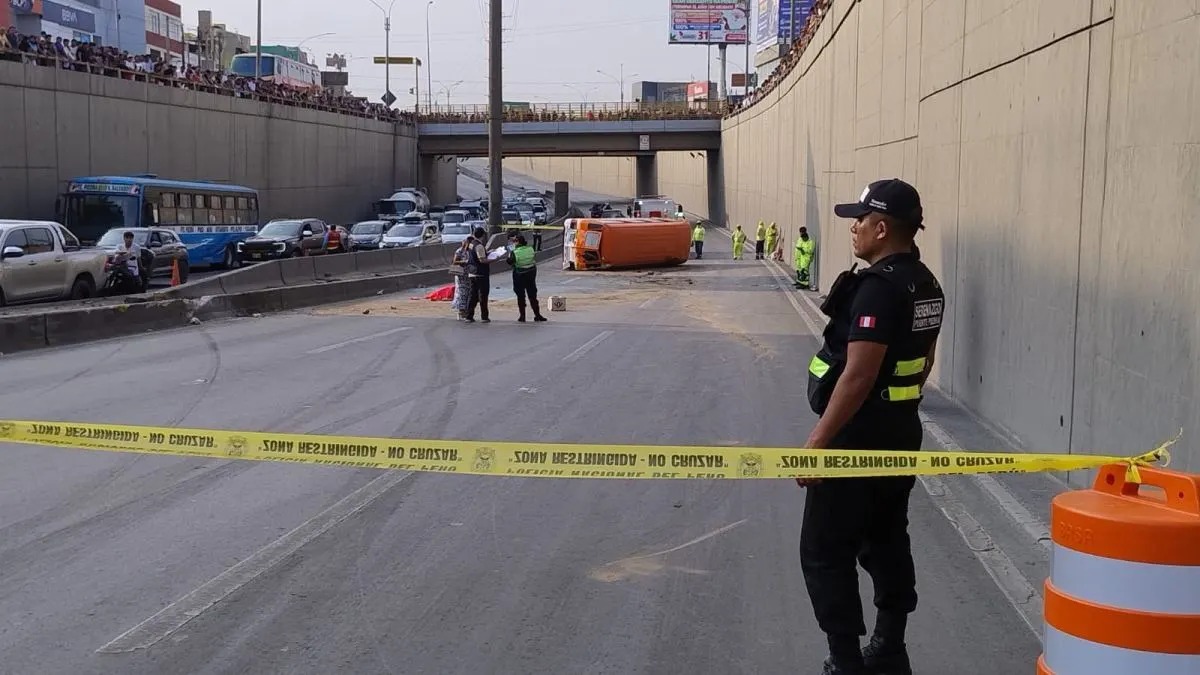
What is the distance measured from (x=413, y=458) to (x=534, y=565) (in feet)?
4.57

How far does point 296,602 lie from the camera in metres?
6.01

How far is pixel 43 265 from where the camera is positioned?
2217cm

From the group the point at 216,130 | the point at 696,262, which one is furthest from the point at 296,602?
the point at 216,130

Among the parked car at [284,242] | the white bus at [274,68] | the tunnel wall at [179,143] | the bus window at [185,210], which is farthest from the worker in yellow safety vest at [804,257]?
the white bus at [274,68]

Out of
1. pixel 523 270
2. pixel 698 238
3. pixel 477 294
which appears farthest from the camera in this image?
pixel 698 238

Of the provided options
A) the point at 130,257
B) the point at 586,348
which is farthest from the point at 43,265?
the point at 586,348

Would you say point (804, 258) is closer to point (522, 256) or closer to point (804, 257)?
point (804, 257)

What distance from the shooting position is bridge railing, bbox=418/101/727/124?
81875 millimetres

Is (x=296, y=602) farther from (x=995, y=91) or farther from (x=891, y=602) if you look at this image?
(x=995, y=91)

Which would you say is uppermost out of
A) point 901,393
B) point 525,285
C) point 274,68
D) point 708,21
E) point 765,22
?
point 708,21

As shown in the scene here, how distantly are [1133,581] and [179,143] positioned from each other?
50.1 meters

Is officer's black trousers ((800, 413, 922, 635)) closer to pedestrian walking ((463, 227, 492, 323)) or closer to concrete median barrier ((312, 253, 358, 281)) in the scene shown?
pedestrian walking ((463, 227, 492, 323))

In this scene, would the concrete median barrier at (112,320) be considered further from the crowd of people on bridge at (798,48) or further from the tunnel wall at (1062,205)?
the crowd of people on bridge at (798,48)

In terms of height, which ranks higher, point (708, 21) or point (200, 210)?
point (708, 21)
